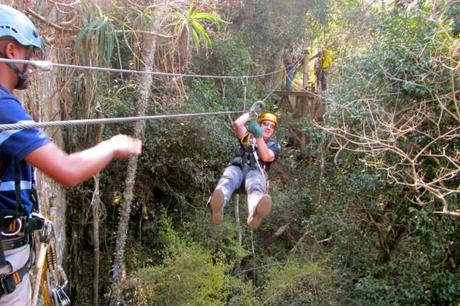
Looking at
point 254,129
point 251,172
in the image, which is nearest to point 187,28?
point 254,129

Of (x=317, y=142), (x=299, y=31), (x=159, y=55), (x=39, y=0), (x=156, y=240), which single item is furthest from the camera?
(x=299, y=31)

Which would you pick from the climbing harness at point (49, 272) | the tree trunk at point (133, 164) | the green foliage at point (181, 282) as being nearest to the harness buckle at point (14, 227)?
the climbing harness at point (49, 272)

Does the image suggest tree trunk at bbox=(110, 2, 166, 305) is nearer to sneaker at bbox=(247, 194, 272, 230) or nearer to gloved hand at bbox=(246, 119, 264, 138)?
gloved hand at bbox=(246, 119, 264, 138)

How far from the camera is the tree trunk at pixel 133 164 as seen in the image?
4656mm

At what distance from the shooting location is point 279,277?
611 cm

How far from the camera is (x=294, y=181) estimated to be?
7996mm

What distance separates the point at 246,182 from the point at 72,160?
2.51 m

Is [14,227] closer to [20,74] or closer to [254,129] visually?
[20,74]

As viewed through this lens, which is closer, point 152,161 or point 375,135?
point 375,135

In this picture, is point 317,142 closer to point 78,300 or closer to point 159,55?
point 159,55

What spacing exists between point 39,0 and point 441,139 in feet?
13.6

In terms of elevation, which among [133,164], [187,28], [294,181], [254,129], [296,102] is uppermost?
[187,28]

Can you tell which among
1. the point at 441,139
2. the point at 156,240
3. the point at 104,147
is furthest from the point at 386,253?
the point at 104,147

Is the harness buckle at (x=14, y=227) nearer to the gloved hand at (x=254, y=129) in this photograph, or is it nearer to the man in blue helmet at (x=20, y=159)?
the man in blue helmet at (x=20, y=159)
